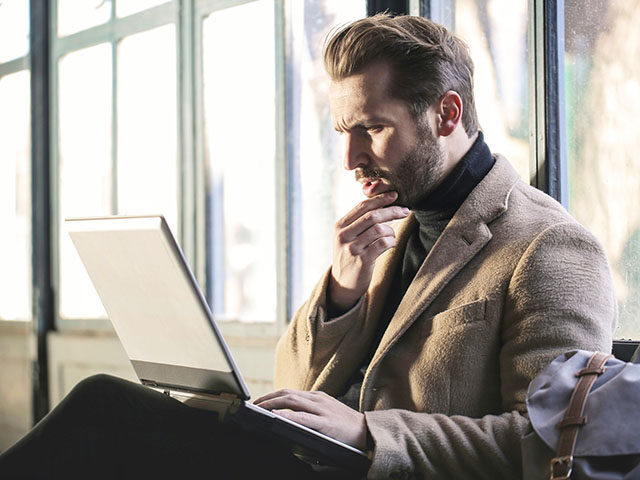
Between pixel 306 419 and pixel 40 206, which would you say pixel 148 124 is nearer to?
pixel 40 206

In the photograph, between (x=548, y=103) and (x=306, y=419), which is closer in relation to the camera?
(x=306, y=419)

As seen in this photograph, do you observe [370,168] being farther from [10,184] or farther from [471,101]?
[10,184]

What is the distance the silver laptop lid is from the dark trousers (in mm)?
81

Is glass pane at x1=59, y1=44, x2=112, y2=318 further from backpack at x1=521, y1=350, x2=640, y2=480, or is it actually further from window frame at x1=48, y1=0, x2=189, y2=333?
backpack at x1=521, y1=350, x2=640, y2=480

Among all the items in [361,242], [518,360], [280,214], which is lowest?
[518,360]

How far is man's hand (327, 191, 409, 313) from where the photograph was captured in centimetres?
188

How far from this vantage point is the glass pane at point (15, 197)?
491 cm

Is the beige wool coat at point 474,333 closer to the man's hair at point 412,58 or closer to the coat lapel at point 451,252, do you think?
the coat lapel at point 451,252

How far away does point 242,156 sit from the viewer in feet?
12.6

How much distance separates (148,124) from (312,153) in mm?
1192

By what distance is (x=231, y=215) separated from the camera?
392 cm

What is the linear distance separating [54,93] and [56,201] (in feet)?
2.09

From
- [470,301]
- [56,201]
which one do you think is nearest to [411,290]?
[470,301]

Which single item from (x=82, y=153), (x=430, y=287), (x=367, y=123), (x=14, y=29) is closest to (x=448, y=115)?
(x=367, y=123)
